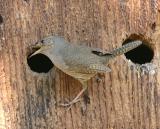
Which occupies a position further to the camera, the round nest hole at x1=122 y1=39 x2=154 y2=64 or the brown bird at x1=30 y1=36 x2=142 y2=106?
the round nest hole at x1=122 y1=39 x2=154 y2=64

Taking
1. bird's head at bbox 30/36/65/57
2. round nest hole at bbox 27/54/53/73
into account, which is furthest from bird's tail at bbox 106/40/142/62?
round nest hole at bbox 27/54/53/73

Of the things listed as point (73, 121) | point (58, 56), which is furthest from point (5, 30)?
point (73, 121)

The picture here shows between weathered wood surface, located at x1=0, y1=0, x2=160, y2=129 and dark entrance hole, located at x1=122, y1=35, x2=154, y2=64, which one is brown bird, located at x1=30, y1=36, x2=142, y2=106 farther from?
dark entrance hole, located at x1=122, y1=35, x2=154, y2=64

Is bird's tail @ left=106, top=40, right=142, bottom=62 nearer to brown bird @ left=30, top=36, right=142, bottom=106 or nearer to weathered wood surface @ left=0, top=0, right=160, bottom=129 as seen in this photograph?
brown bird @ left=30, top=36, right=142, bottom=106

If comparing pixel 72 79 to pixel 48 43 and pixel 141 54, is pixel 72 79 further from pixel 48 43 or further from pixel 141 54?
pixel 141 54

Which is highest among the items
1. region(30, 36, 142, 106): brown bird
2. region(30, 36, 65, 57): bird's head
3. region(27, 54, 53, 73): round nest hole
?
region(30, 36, 65, 57): bird's head

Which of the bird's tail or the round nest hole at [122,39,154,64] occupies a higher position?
the bird's tail

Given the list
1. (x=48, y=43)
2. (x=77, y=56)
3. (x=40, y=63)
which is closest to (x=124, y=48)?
(x=77, y=56)
